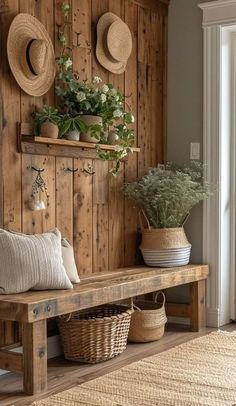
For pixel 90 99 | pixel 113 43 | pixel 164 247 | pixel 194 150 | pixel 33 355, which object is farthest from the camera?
pixel 194 150

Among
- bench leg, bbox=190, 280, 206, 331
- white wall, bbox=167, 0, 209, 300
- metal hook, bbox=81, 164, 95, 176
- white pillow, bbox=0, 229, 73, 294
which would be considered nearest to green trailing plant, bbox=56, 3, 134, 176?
metal hook, bbox=81, 164, 95, 176

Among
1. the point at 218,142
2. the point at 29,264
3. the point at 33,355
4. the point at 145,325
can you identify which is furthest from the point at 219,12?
the point at 33,355

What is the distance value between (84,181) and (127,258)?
0.69 meters

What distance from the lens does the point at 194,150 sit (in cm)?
427

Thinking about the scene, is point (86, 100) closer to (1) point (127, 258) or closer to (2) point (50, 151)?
(2) point (50, 151)

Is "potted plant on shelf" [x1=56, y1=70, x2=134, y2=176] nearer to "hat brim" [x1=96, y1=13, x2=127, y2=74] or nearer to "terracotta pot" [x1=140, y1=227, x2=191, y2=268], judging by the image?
"hat brim" [x1=96, y1=13, x2=127, y2=74]

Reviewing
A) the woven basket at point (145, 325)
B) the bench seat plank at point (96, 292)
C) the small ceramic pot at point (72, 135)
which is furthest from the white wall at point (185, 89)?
the small ceramic pot at point (72, 135)

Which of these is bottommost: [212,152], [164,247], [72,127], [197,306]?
[197,306]

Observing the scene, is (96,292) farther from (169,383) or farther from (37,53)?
(37,53)

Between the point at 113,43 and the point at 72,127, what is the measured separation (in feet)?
2.38

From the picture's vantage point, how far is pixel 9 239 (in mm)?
2938

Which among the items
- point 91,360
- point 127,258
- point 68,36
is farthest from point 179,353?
point 68,36

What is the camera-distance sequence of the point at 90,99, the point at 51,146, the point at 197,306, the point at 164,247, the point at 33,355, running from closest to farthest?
the point at 33,355 < the point at 51,146 < the point at 90,99 < the point at 164,247 < the point at 197,306

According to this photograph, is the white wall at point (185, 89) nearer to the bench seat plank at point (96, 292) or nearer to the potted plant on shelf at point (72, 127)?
the bench seat plank at point (96, 292)
